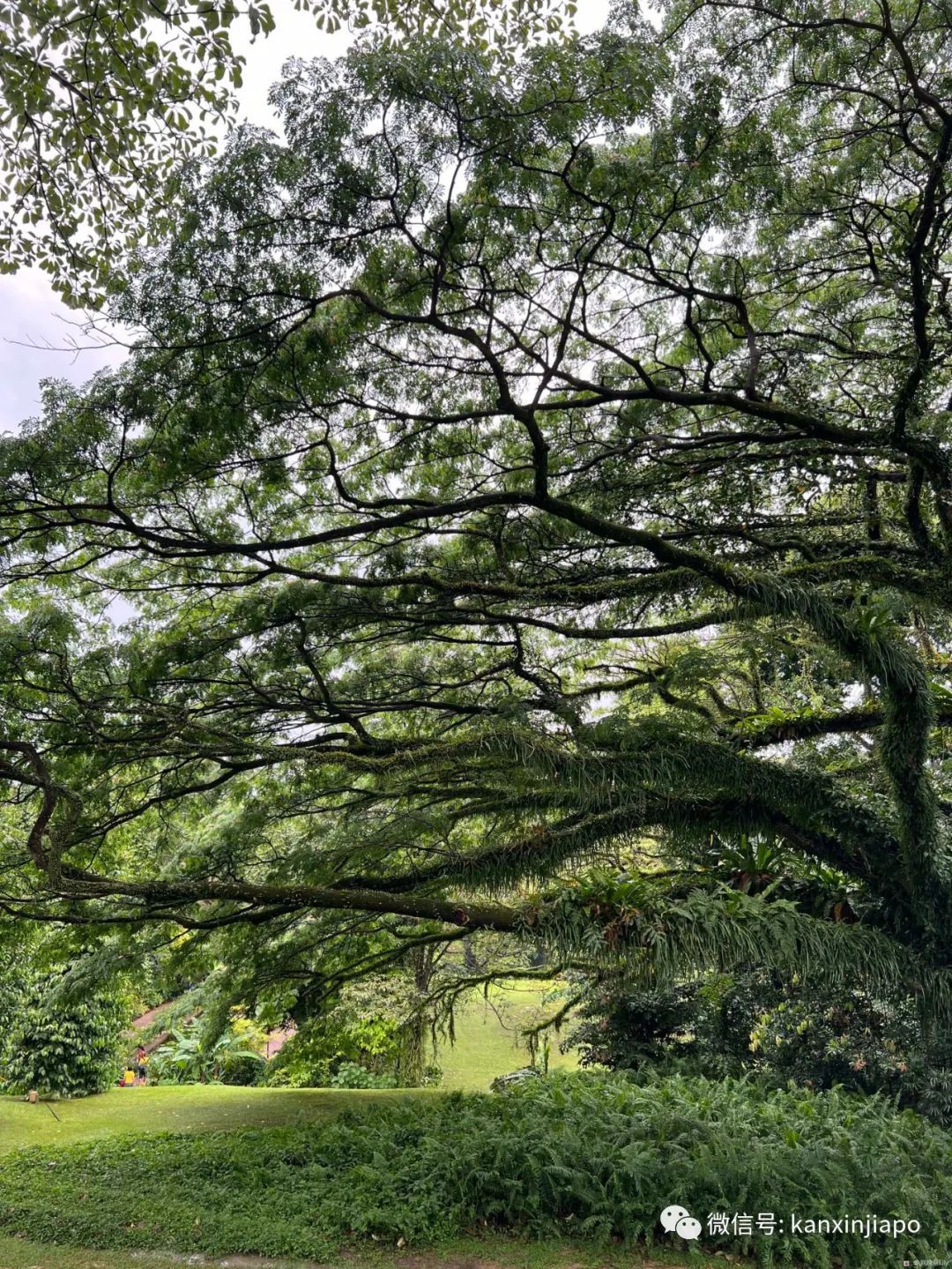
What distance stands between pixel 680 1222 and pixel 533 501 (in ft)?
14.3

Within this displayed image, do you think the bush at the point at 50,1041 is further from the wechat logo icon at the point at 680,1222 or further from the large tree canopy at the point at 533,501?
the wechat logo icon at the point at 680,1222

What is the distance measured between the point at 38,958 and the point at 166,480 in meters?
4.62

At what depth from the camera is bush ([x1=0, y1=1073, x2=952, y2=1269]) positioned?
14.8ft

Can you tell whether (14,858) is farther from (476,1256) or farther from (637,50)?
(637,50)

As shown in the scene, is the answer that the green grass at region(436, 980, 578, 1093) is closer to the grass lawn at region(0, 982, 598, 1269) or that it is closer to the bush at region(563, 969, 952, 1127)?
the grass lawn at region(0, 982, 598, 1269)

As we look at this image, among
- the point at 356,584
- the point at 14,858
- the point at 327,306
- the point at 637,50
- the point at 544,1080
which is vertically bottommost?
the point at 544,1080

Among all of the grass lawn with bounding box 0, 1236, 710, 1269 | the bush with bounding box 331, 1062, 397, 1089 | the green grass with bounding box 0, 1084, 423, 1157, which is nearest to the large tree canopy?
the grass lawn with bounding box 0, 1236, 710, 1269

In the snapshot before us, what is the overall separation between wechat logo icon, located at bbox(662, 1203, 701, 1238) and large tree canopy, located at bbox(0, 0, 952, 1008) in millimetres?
1643

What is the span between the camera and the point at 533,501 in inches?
155

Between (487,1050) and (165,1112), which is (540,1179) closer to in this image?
(165,1112)

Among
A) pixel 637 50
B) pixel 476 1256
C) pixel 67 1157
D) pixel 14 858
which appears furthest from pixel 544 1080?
pixel 637 50

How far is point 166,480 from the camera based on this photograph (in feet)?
13.1

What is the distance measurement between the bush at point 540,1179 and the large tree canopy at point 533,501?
138 centimetres

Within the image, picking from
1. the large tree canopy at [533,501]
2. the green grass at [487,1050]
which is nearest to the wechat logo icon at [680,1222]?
the large tree canopy at [533,501]
